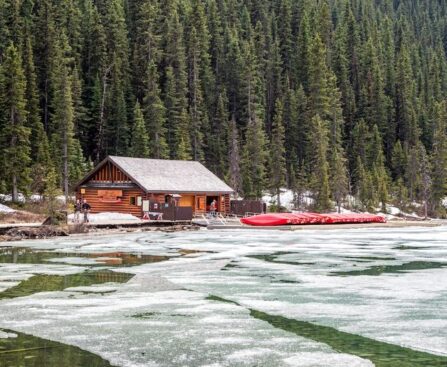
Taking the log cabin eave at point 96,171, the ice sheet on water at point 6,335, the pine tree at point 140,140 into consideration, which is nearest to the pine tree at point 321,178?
the pine tree at point 140,140

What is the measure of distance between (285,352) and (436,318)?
11.2 ft

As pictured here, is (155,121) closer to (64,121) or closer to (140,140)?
(140,140)

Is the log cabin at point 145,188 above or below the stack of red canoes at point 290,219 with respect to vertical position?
above

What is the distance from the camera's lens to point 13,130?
53438 millimetres

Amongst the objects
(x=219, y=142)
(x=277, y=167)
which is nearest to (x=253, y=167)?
(x=277, y=167)

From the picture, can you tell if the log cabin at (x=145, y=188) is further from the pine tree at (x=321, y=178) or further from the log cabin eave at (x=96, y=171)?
the pine tree at (x=321, y=178)

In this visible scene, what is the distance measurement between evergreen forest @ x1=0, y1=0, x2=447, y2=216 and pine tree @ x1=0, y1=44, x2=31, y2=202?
0.11 m

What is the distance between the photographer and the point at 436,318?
1073 cm

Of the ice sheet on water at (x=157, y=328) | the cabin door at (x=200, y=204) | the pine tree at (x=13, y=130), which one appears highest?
the pine tree at (x=13, y=130)

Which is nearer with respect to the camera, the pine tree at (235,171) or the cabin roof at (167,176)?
the cabin roof at (167,176)

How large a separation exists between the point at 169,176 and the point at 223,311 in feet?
137

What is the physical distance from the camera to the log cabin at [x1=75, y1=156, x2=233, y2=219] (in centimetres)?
4988

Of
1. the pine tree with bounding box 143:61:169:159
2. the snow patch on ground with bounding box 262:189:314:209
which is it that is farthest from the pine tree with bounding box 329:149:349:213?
the pine tree with bounding box 143:61:169:159

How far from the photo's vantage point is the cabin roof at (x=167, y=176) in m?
50.3
